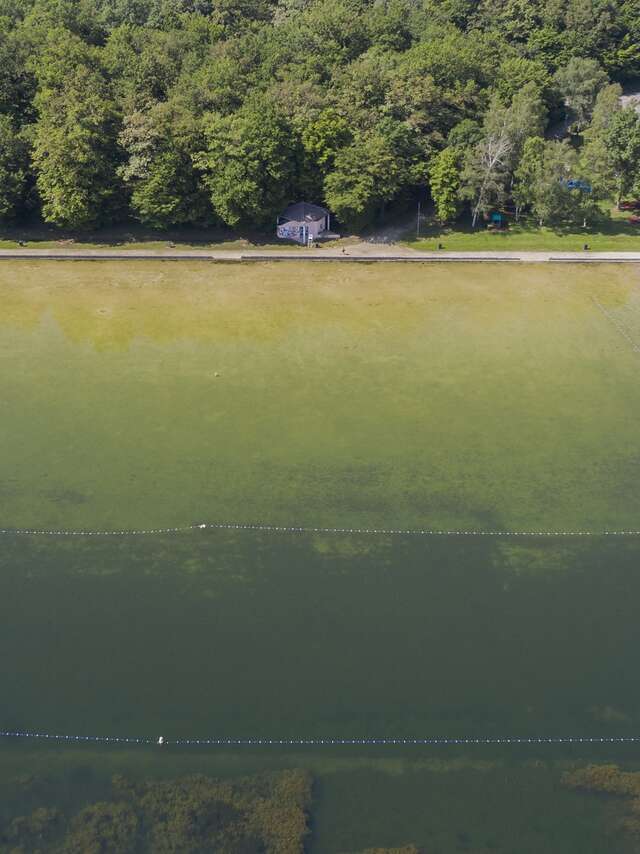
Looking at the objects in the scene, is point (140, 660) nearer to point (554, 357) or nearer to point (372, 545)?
point (372, 545)

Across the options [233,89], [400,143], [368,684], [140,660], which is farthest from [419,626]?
[233,89]

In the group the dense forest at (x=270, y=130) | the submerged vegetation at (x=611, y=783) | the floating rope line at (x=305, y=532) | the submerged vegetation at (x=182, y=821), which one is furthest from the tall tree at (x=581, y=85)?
the submerged vegetation at (x=182, y=821)

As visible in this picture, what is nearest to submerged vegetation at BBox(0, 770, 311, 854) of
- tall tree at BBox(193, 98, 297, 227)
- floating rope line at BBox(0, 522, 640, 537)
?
floating rope line at BBox(0, 522, 640, 537)

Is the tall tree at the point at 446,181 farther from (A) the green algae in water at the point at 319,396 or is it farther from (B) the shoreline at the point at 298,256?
(A) the green algae in water at the point at 319,396

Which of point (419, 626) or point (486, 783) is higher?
point (419, 626)

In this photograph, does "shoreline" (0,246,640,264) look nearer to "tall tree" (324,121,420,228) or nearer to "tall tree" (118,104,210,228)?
"tall tree" (118,104,210,228)

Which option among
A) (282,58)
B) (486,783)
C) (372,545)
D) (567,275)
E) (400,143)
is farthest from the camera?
(282,58)

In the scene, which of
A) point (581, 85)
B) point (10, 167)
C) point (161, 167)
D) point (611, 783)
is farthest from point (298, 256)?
point (611, 783)
